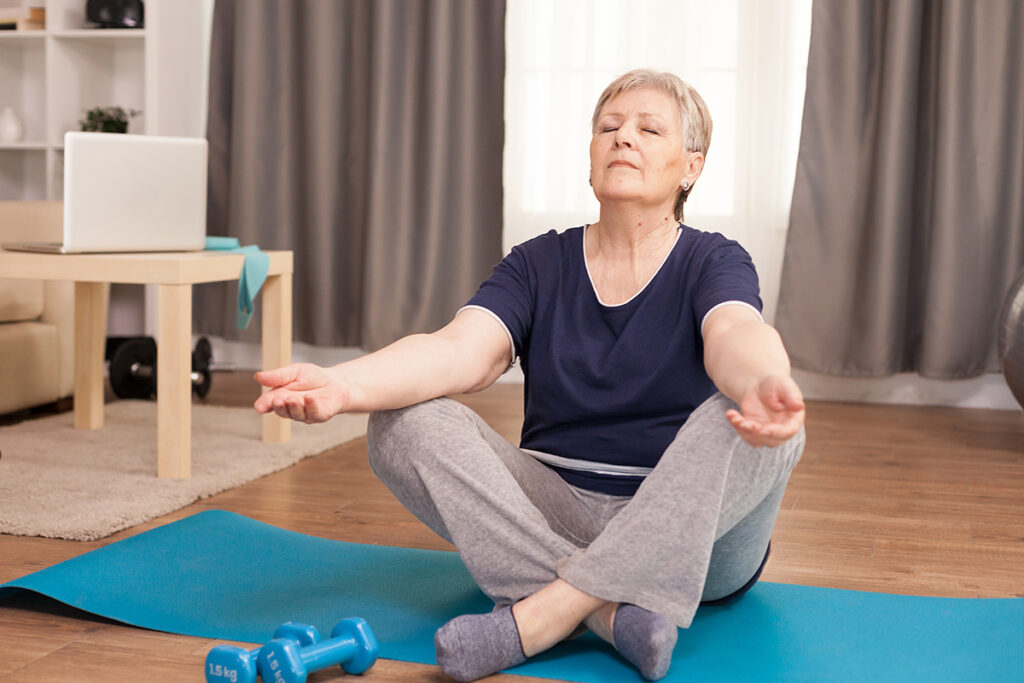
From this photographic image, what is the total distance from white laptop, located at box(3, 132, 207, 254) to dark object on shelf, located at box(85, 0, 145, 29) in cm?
169

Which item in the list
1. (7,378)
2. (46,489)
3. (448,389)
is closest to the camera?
(448,389)

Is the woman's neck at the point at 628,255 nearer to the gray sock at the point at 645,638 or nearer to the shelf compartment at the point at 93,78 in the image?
the gray sock at the point at 645,638

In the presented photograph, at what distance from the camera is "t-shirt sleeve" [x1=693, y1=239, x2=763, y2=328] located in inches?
58.7

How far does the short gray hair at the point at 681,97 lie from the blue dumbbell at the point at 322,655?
0.82 m

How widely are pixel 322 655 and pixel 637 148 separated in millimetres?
830

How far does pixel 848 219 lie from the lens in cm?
375

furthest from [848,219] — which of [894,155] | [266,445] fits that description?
[266,445]

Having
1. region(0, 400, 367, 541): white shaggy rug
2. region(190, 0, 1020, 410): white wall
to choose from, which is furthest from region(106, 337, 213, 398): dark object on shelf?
region(190, 0, 1020, 410): white wall

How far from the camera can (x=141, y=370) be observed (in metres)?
3.56

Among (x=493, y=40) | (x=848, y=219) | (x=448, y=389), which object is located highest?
(x=493, y=40)

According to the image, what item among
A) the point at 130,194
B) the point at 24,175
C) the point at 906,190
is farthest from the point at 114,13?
the point at 906,190

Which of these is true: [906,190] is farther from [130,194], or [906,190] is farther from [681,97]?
[130,194]

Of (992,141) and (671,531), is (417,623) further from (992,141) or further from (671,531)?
(992,141)

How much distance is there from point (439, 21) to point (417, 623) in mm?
2845
